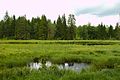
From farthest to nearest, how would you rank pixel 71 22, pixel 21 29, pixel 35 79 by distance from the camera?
pixel 71 22
pixel 21 29
pixel 35 79

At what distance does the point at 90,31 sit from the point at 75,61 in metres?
96.1

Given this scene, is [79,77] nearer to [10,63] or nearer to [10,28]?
[10,63]

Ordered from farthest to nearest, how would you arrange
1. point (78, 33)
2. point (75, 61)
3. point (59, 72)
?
1. point (78, 33)
2. point (75, 61)
3. point (59, 72)

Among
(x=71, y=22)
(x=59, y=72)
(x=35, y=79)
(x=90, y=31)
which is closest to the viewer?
(x=35, y=79)

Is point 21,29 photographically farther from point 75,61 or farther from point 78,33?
point 75,61

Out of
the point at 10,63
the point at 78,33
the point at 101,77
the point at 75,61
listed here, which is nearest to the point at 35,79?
the point at 101,77

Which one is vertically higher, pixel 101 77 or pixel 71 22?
pixel 71 22

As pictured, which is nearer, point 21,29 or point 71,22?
point 21,29

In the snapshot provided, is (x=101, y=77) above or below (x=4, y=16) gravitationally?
below

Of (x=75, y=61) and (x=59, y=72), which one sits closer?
(x=59, y=72)

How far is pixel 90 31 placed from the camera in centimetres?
12706

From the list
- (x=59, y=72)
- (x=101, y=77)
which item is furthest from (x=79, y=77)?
(x=59, y=72)

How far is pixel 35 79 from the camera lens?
16219 millimetres

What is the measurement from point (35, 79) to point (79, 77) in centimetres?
297
